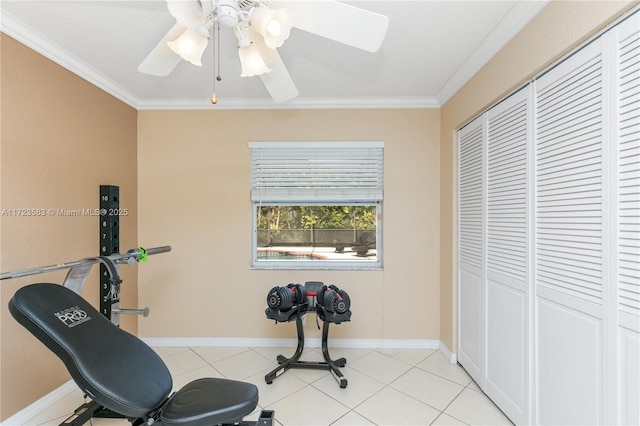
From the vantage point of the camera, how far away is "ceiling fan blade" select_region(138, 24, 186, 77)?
1280 millimetres

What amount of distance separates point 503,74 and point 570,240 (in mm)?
1190

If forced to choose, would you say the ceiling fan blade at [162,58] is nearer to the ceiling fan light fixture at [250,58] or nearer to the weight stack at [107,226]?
the ceiling fan light fixture at [250,58]

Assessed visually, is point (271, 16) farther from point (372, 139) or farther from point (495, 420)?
point (495, 420)

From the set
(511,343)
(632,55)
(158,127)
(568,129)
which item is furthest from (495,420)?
(158,127)

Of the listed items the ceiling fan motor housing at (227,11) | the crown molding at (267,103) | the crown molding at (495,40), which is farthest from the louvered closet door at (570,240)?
the ceiling fan motor housing at (227,11)

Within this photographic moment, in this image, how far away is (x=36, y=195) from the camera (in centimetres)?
197

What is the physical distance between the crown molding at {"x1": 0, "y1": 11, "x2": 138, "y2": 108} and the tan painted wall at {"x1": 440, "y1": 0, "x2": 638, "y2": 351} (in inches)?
125

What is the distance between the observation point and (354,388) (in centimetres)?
225

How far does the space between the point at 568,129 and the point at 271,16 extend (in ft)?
5.12

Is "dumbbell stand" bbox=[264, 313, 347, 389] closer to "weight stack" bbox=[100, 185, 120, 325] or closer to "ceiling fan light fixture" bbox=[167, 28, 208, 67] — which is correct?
"weight stack" bbox=[100, 185, 120, 325]

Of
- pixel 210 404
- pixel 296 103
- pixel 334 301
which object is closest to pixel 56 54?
pixel 296 103

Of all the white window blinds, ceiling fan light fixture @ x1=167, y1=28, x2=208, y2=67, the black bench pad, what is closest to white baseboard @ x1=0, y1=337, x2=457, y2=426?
the white window blinds

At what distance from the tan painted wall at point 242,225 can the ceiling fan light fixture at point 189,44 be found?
178 centimetres

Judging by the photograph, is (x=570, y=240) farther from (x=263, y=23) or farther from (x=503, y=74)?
(x=263, y=23)
